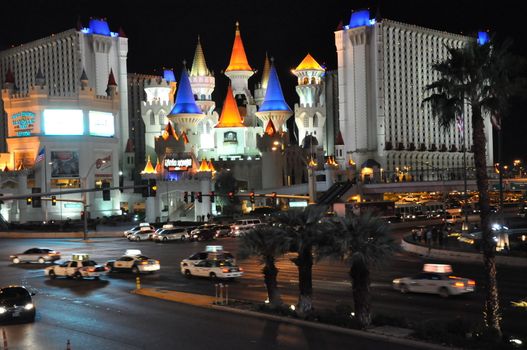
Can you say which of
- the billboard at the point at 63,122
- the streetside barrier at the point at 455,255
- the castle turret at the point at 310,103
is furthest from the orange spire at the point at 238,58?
the streetside barrier at the point at 455,255

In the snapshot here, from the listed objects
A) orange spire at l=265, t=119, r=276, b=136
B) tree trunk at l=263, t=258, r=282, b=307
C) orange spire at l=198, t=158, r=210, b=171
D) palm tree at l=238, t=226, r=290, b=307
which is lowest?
tree trunk at l=263, t=258, r=282, b=307

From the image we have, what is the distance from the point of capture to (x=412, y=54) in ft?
407

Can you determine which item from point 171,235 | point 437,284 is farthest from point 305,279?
point 171,235

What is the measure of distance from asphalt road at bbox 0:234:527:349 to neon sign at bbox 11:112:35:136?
50.7 meters

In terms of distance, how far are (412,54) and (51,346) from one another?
113 m

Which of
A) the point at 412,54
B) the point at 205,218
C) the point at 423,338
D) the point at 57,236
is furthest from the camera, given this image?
the point at 412,54

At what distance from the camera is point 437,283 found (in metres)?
26.2

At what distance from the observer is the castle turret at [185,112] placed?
325 ft

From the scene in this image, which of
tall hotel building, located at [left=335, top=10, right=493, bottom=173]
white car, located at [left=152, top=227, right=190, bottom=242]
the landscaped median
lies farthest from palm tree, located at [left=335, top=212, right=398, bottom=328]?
tall hotel building, located at [left=335, top=10, right=493, bottom=173]

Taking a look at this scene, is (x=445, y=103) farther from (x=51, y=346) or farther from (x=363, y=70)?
(x=363, y=70)

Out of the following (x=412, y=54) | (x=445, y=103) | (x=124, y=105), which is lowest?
(x=445, y=103)

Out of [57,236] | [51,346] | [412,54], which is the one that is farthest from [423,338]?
[412,54]

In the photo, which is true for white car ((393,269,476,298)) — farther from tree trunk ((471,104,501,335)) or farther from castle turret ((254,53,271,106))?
castle turret ((254,53,271,106))

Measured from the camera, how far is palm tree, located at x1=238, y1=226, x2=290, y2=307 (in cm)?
2158
